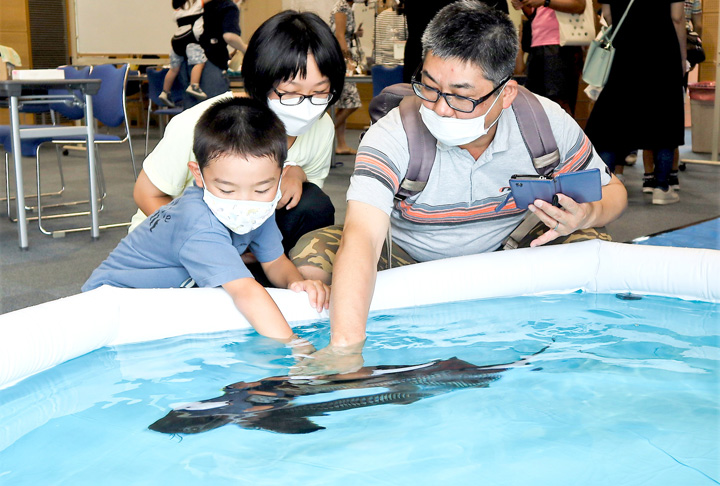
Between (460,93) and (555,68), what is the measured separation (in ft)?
11.9

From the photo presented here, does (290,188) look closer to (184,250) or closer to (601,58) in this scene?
(184,250)

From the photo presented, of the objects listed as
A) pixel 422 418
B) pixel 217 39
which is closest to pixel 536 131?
pixel 422 418

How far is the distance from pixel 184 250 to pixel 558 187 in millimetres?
881

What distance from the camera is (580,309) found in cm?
208

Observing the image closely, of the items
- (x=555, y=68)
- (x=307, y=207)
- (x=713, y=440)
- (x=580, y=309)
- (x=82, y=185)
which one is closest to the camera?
(x=713, y=440)

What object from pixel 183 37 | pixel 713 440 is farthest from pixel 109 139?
pixel 713 440

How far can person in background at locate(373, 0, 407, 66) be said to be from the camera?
20.8 feet

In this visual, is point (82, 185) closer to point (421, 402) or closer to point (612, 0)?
point (612, 0)

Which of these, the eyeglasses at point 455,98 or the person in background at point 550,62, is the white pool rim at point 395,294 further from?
the person in background at point 550,62

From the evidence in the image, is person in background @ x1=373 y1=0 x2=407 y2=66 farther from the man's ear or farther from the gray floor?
the man's ear

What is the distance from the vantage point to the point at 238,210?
170 cm

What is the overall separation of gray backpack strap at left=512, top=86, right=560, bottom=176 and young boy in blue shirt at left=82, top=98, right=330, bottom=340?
63cm

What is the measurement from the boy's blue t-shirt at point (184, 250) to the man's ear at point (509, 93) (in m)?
0.64

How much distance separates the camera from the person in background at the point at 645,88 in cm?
427
